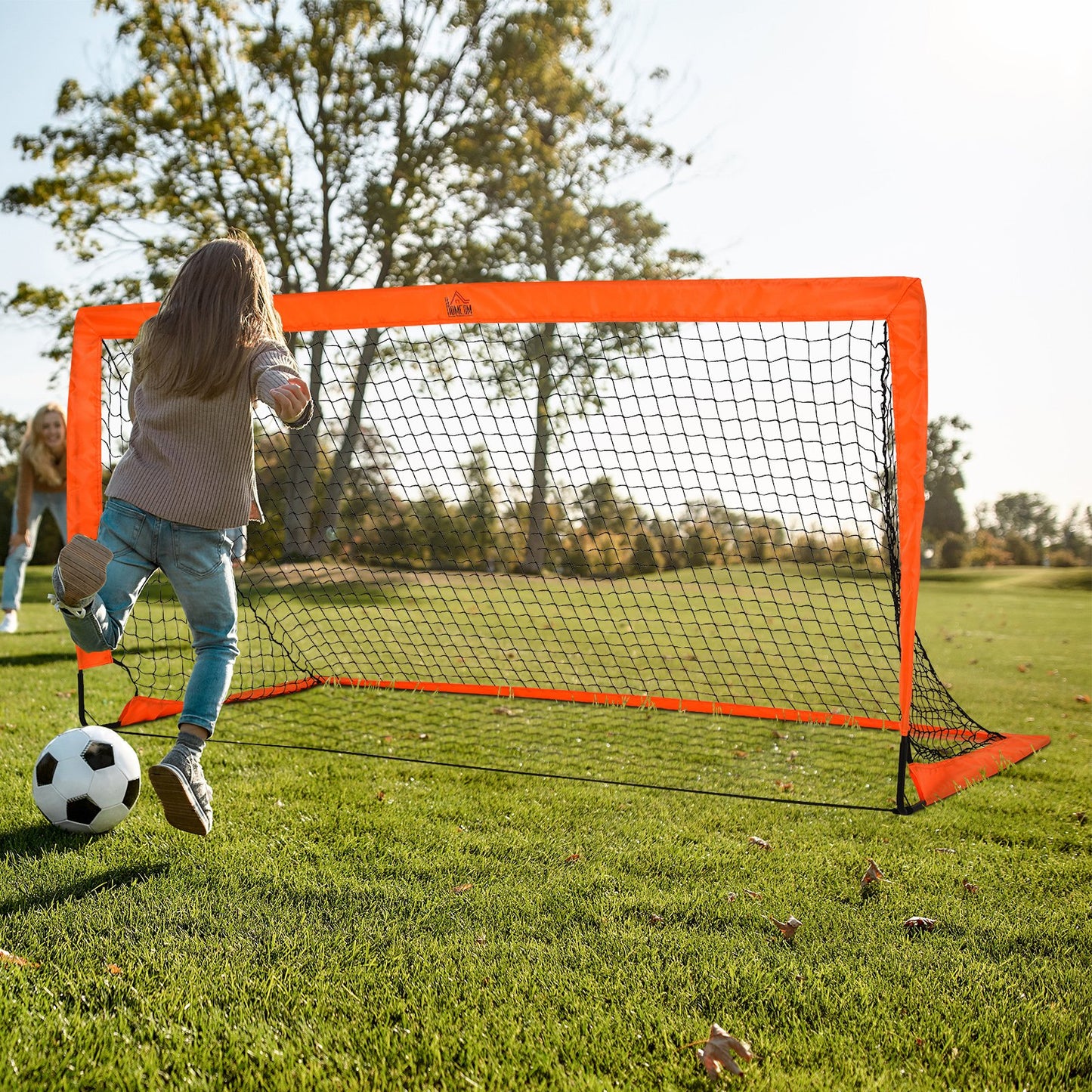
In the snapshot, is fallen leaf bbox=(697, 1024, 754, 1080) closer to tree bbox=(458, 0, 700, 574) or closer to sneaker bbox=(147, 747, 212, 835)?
sneaker bbox=(147, 747, 212, 835)

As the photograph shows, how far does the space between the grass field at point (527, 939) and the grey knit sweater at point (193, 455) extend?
1.16 m

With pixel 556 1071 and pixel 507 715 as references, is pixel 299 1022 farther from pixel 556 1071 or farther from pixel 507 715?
pixel 507 715

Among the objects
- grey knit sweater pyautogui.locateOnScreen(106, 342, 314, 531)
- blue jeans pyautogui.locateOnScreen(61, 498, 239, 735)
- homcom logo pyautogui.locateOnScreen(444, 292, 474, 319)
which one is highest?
homcom logo pyautogui.locateOnScreen(444, 292, 474, 319)

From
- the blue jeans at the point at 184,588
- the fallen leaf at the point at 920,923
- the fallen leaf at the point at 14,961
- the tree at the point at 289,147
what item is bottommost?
the fallen leaf at the point at 920,923

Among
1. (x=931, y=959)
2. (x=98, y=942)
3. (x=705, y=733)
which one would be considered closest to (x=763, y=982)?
(x=931, y=959)

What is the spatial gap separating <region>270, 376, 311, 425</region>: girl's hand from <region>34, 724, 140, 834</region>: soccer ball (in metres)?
1.42

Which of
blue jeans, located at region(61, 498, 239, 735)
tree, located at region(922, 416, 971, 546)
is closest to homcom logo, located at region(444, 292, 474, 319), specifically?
blue jeans, located at region(61, 498, 239, 735)

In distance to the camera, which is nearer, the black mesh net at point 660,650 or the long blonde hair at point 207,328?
the long blonde hair at point 207,328

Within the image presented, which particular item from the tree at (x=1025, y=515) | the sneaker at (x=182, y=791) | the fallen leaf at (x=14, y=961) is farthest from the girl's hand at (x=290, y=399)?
the tree at (x=1025, y=515)

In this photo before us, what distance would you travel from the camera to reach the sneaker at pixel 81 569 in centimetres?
277

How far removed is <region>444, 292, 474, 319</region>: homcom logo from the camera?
13.4ft

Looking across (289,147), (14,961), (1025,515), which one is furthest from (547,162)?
(1025,515)

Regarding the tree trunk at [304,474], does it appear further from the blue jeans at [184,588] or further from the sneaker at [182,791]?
→ the sneaker at [182,791]

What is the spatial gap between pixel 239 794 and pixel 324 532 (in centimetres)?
884
